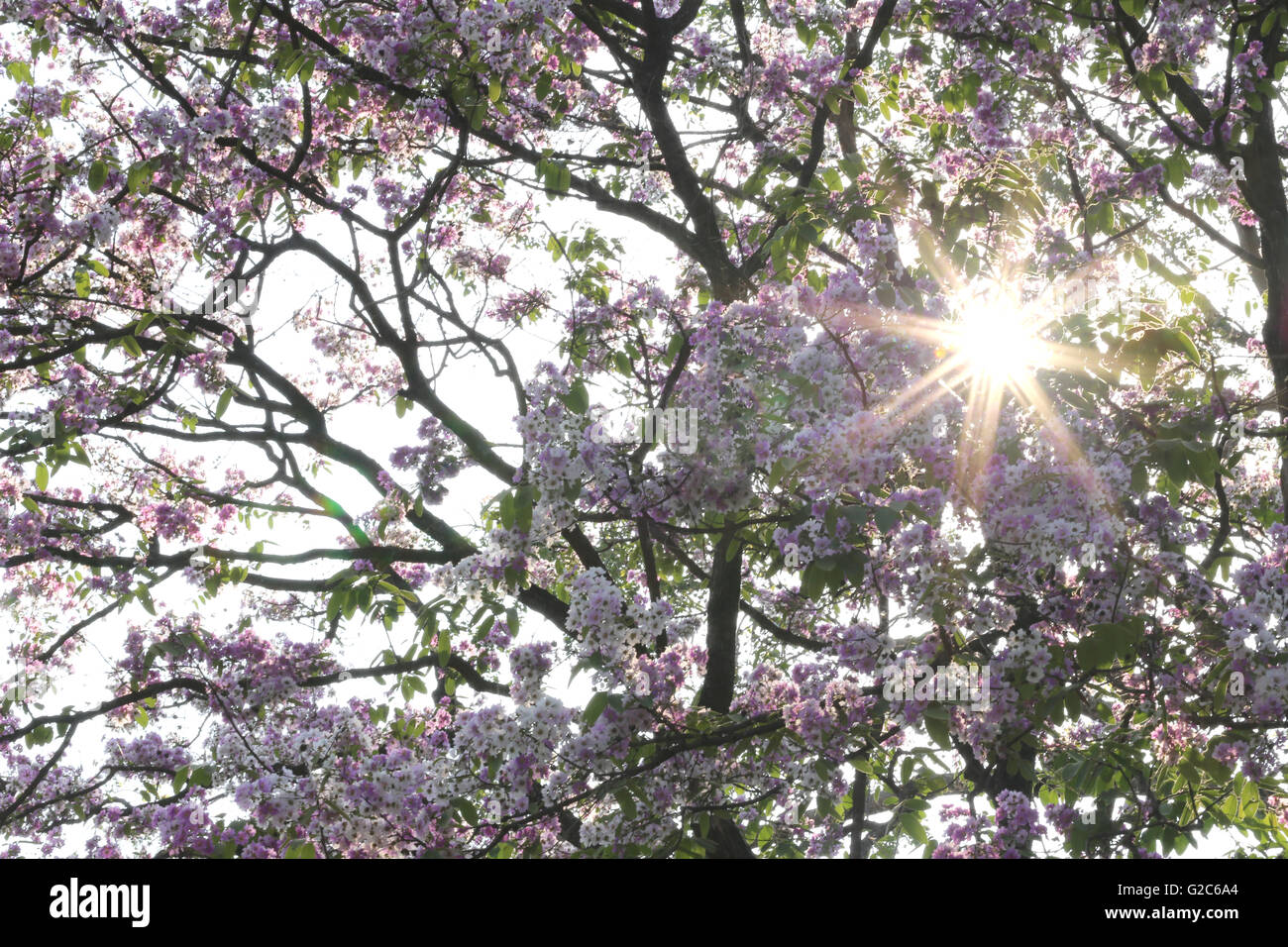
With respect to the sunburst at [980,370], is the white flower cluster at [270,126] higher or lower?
higher

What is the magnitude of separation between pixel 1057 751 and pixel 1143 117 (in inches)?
145

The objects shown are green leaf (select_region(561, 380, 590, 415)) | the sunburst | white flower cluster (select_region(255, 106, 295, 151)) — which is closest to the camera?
the sunburst

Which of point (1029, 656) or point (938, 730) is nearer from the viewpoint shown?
point (938, 730)

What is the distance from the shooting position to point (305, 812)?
4133 millimetres

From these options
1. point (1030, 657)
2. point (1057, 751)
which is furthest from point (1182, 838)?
point (1030, 657)

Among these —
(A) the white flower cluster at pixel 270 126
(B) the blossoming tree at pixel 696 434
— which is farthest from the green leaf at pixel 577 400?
(A) the white flower cluster at pixel 270 126

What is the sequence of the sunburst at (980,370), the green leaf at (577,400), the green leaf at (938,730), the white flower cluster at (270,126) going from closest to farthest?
the green leaf at (938,730)
the sunburst at (980,370)
the green leaf at (577,400)
the white flower cluster at (270,126)

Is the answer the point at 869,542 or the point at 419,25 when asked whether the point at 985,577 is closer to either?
the point at 869,542

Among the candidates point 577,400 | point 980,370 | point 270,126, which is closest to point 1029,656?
point 980,370
